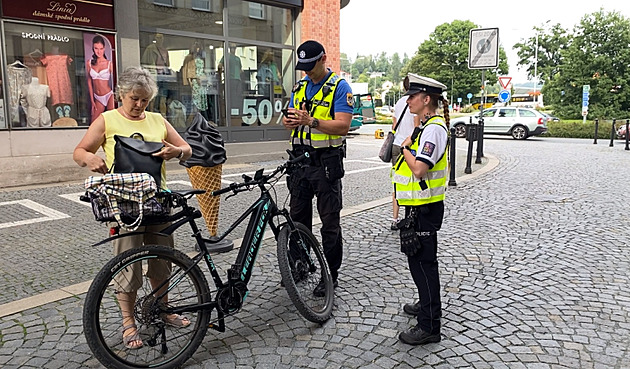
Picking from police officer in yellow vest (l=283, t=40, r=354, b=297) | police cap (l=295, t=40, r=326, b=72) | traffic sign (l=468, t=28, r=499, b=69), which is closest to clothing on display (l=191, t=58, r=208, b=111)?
traffic sign (l=468, t=28, r=499, b=69)

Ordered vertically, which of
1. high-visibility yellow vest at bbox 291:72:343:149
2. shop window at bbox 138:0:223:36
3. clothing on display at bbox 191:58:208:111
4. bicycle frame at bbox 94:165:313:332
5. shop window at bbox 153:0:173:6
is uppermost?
shop window at bbox 153:0:173:6

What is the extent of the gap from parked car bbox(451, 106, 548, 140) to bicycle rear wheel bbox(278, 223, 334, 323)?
20989 mm

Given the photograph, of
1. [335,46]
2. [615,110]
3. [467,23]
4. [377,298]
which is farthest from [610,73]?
[467,23]

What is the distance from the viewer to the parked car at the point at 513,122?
24266 millimetres

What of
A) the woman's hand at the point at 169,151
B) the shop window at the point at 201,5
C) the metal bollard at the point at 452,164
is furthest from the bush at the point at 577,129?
the woman's hand at the point at 169,151

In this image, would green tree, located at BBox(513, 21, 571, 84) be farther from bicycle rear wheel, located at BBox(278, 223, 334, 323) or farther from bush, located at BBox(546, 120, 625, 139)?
bicycle rear wheel, located at BBox(278, 223, 334, 323)

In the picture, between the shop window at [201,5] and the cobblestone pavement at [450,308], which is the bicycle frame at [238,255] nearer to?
the cobblestone pavement at [450,308]

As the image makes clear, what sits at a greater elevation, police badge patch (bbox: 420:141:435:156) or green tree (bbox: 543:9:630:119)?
green tree (bbox: 543:9:630:119)

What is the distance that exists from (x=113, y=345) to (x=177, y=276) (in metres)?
0.51

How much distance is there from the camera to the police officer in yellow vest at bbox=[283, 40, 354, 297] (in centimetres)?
399

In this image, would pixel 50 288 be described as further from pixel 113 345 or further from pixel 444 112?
pixel 444 112

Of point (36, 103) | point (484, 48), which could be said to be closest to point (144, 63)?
point (36, 103)

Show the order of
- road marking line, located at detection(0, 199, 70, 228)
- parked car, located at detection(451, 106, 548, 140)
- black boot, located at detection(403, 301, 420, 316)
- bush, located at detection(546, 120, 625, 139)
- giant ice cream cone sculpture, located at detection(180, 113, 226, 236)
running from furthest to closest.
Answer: bush, located at detection(546, 120, 625, 139) → parked car, located at detection(451, 106, 548, 140) → road marking line, located at detection(0, 199, 70, 228) → giant ice cream cone sculpture, located at detection(180, 113, 226, 236) → black boot, located at detection(403, 301, 420, 316)

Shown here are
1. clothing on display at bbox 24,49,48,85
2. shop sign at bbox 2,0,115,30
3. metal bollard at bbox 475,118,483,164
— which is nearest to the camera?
shop sign at bbox 2,0,115,30
